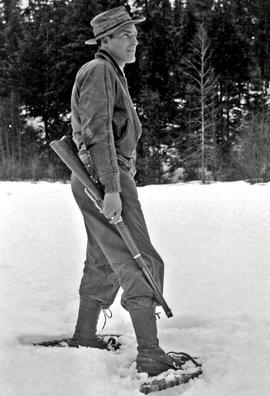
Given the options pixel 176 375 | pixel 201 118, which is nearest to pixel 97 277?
pixel 176 375

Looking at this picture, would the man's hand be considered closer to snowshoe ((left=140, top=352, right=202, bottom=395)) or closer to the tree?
snowshoe ((left=140, top=352, right=202, bottom=395))

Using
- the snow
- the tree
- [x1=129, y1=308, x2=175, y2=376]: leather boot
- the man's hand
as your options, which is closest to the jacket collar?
the man's hand

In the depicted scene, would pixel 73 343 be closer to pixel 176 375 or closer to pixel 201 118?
pixel 176 375

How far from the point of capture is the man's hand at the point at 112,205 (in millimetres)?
2527

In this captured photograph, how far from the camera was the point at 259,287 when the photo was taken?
449cm

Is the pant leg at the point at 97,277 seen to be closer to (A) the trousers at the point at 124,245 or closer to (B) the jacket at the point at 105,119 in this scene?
(A) the trousers at the point at 124,245

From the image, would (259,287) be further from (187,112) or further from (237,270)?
(187,112)

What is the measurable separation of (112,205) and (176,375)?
89 centimetres

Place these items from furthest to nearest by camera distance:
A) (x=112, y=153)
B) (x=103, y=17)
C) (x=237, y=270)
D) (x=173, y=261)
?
(x=173, y=261), (x=237, y=270), (x=103, y=17), (x=112, y=153)

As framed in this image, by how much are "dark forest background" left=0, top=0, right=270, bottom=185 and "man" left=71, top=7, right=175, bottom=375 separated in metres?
17.1

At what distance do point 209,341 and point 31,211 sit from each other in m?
7.26

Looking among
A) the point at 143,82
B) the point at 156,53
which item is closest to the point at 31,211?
the point at 143,82

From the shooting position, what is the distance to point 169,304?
4031mm

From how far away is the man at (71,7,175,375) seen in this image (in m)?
2.53
